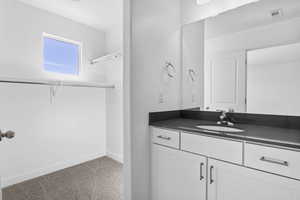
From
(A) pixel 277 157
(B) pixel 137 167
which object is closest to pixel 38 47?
(B) pixel 137 167

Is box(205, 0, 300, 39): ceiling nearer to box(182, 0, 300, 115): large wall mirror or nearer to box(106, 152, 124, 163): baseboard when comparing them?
box(182, 0, 300, 115): large wall mirror

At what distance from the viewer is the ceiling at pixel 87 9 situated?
83.8 inches

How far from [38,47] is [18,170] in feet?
5.55

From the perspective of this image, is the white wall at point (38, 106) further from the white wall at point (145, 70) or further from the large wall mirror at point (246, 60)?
the large wall mirror at point (246, 60)

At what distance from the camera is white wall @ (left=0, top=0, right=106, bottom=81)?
1.99 m

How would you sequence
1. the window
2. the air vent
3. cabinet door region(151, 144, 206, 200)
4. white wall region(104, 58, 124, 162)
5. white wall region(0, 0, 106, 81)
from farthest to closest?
white wall region(104, 58, 124, 162), the window, white wall region(0, 0, 106, 81), the air vent, cabinet door region(151, 144, 206, 200)

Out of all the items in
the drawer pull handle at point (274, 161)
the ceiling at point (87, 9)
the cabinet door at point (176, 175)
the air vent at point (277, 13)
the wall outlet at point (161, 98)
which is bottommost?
the cabinet door at point (176, 175)

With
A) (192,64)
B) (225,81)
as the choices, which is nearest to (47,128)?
(192,64)

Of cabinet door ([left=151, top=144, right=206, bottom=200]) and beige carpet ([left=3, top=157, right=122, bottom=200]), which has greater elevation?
cabinet door ([left=151, top=144, right=206, bottom=200])

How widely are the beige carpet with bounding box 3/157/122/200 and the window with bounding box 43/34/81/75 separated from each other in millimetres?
1594

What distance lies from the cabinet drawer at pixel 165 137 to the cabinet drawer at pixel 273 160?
524 mm

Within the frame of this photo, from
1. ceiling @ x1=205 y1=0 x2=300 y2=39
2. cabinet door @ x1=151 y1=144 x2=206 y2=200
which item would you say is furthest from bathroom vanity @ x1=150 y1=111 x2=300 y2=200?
ceiling @ x1=205 y1=0 x2=300 y2=39

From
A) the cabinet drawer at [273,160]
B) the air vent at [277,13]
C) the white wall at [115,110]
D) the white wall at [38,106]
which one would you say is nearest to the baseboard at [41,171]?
the white wall at [38,106]

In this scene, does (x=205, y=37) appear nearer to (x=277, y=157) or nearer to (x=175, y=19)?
(x=175, y=19)
